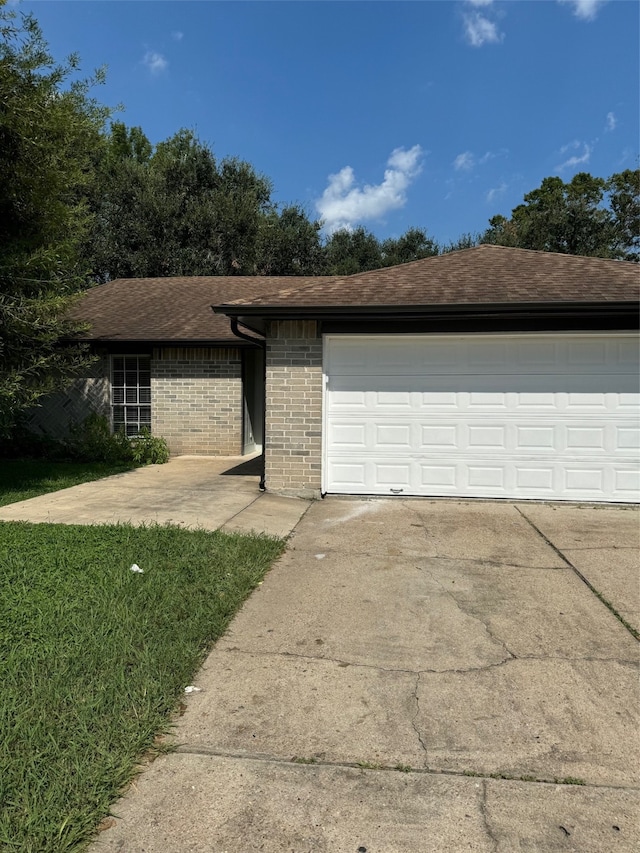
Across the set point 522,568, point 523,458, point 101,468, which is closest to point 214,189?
point 101,468

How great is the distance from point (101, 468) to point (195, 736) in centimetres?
941

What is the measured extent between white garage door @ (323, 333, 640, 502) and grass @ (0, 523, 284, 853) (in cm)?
278

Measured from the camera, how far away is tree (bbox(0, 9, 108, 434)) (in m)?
8.25

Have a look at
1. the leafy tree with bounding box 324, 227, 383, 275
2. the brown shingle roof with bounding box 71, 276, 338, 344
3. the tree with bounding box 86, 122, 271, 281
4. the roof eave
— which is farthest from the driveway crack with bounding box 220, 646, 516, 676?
the leafy tree with bounding box 324, 227, 383, 275

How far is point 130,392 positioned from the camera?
13.8 m

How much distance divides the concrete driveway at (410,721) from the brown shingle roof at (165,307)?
356 inches

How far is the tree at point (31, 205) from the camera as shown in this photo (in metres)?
8.25

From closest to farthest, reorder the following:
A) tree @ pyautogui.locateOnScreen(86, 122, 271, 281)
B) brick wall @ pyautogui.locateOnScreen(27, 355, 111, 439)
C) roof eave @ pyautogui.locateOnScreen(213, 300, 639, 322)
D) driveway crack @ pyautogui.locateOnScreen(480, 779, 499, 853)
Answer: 1. driveway crack @ pyautogui.locateOnScreen(480, 779, 499, 853)
2. roof eave @ pyautogui.locateOnScreen(213, 300, 639, 322)
3. brick wall @ pyautogui.locateOnScreen(27, 355, 111, 439)
4. tree @ pyautogui.locateOnScreen(86, 122, 271, 281)

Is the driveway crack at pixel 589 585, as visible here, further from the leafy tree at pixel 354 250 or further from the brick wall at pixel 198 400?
the leafy tree at pixel 354 250


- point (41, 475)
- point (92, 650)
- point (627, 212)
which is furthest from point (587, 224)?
point (92, 650)

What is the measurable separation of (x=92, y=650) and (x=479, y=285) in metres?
7.16

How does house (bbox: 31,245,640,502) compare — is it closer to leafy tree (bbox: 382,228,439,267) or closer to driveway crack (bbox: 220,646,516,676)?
driveway crack (bbox: 220,646,516,676)

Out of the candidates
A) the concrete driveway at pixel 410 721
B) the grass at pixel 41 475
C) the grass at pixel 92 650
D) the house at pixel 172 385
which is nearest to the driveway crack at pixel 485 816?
the concrete driveway at pixel 410 721

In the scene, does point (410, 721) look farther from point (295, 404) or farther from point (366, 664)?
point (295, 404)
